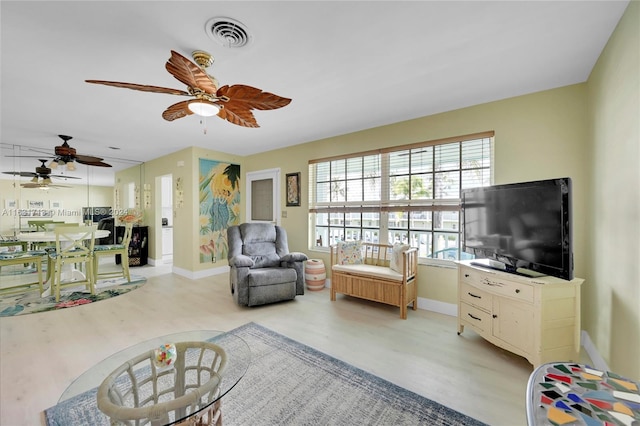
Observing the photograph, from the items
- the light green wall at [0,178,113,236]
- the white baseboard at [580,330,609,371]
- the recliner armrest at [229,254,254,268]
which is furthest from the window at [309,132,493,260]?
the light green wall at [0,178,113,236]

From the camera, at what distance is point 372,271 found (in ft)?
10.6

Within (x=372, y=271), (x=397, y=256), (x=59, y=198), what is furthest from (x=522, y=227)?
(x=59, y=198)

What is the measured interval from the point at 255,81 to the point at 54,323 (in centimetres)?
340

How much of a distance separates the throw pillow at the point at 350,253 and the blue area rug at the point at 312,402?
64.5 inches

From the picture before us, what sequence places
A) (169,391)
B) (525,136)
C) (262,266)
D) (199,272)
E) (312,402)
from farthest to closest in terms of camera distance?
1. (199,272)
2. (262,266)
3. (525,136)
4. (312,402)
5. (169,391)

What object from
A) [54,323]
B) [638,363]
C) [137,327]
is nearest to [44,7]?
[137,327]

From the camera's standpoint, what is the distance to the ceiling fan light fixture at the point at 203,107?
1.86 m

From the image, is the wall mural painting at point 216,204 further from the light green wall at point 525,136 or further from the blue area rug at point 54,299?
the light green wall at point 525,136

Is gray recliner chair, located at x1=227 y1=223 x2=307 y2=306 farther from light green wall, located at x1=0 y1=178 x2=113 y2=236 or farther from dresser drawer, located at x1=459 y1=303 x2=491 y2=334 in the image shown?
light green wall, located at x1=0 y1=178 x2=113 y2=236

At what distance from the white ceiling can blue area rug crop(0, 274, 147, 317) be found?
2.35m

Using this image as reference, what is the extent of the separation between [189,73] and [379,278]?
2770mm

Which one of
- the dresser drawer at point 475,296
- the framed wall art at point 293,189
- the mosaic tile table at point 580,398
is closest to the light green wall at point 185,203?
the framed wall art at point 293,189

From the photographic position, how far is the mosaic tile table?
75 cm

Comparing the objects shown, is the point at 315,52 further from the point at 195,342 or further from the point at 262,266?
the point at 262,266
